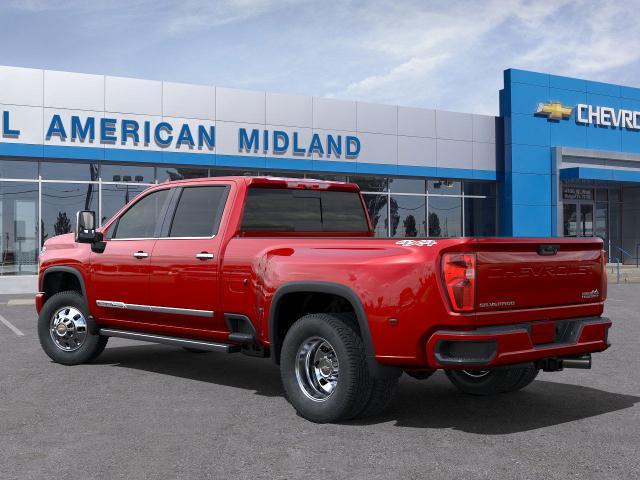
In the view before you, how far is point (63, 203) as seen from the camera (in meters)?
22.0

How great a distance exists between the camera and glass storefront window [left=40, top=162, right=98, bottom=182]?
21.9 meters

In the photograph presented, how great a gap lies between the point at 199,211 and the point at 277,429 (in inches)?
98.9

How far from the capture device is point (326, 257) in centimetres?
577

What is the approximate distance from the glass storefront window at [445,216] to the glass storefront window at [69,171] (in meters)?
12.3

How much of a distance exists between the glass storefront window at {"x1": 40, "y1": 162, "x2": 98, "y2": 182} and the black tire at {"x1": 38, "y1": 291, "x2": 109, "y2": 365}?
14222 mm

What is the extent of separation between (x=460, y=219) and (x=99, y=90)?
1410 centimetres

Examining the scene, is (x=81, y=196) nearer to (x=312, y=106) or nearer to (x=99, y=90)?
(x=99, y=90)

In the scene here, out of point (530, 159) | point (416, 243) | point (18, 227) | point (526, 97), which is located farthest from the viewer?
point (530, 159)

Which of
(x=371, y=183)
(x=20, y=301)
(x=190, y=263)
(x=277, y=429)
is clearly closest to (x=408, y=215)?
(x=371, y=183)

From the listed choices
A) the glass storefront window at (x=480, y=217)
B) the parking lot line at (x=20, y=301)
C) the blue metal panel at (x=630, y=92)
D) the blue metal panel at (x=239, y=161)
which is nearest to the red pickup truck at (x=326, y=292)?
the parking lot line at (x=20, y=301)

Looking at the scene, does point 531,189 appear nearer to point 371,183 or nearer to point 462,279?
point 371,183

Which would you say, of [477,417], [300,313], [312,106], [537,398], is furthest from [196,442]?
[312,106]

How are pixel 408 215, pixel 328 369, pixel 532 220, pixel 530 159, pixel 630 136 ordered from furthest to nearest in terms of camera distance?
pixel 630 136 < pixel 532 220 < pixel 530 159 < pixel 408 215 < pixel 328 369

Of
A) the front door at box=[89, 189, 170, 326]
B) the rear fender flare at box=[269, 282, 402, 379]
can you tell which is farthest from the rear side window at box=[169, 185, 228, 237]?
the rear fender flare at box=[269, 282, 402, 379]
